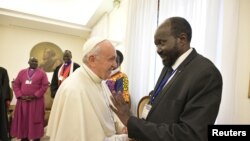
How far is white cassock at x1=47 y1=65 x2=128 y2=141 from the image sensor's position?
158 centimetres

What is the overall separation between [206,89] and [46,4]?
742 centimetres

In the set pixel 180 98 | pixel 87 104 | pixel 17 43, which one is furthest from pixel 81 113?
pixel 17 43

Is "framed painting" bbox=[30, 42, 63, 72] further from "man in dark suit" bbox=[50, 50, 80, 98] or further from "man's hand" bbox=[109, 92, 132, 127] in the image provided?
"man's hand" bbox=[109, 92, 132, 127]

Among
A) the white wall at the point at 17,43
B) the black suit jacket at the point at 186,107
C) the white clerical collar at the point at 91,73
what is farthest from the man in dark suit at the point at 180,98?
the white wall at the point at 17,43

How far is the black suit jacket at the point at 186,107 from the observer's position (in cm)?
121

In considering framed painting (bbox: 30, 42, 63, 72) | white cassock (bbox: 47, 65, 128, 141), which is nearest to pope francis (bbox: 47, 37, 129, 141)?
white cassock (bbox: 47, 65, 128, 141)

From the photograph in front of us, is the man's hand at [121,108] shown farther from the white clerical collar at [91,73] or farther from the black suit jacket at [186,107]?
the white clerical collar at [91,73]

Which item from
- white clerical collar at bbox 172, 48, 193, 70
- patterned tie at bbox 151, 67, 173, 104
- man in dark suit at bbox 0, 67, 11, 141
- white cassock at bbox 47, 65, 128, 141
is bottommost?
man in dark suit at bbox 0, 67, 11, 141

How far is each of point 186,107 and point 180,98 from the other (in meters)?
0.06

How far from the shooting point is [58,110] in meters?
1.63

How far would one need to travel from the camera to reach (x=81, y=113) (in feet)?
5.21

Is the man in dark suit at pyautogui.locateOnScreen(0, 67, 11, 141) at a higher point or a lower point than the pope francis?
lower

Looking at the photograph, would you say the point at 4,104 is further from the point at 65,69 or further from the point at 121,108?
the point at 121,108

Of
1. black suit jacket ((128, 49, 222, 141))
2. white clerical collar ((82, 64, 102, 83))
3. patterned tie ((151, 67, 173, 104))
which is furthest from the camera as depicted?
white clerical collar ((82, 64, 102, 83))
